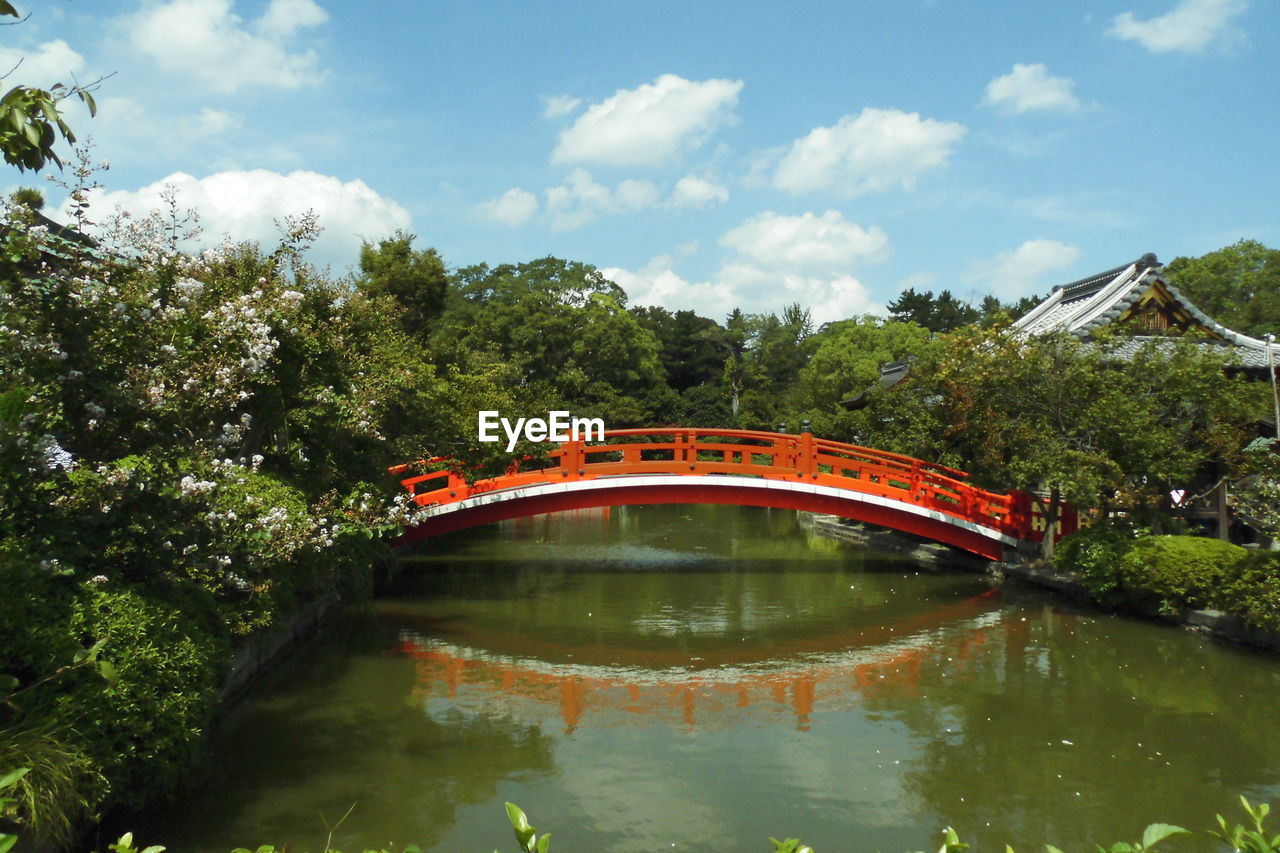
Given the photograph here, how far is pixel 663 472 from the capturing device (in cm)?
1409

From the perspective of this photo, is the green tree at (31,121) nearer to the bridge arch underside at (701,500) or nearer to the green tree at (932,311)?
the bridge arch underside at (701,500)

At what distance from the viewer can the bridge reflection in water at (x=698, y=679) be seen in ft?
25.3

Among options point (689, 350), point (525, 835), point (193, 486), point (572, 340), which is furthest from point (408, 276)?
point (689, 350)

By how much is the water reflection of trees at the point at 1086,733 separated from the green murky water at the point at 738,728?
3 cm

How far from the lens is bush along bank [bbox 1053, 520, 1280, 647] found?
8992mm

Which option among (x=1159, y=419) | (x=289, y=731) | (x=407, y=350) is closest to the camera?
(x=289, y=731)

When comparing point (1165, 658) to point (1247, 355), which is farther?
point (1247, 355)

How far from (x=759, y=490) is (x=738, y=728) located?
688cm

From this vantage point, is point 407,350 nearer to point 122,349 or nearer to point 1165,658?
point 122,349

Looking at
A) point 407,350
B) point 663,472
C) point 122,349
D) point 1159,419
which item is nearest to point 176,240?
point 122,349

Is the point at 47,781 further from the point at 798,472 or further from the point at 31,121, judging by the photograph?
the point at 798,472

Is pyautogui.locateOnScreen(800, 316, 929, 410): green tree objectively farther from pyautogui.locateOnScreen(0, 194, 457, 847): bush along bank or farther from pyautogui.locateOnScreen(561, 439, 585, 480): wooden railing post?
pyautogui.locateOnScreen(0, 194, 457, 847): bush along bank

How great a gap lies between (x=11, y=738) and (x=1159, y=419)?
11.3m

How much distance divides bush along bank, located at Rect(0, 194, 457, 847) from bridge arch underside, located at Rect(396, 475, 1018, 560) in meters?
6.39
